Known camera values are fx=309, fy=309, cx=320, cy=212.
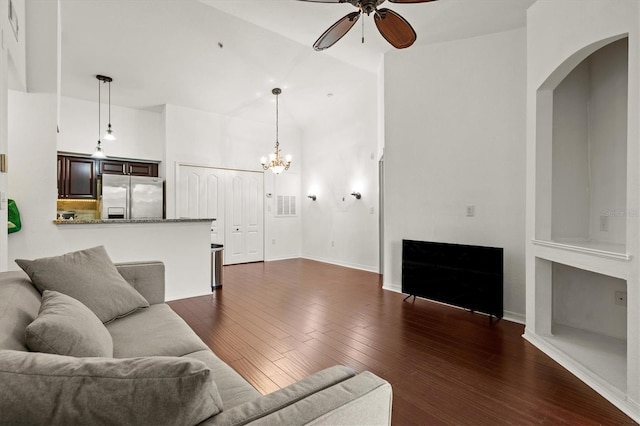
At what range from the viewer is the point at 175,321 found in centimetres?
196

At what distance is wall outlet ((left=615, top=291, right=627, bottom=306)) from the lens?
2664mm

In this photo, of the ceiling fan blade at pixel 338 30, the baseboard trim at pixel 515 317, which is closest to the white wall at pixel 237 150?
the ceiling fan blade at pixel 338 30

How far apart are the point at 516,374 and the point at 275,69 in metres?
5.02

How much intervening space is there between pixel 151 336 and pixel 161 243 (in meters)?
2.59

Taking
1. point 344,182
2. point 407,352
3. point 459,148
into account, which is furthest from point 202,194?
point 407,352

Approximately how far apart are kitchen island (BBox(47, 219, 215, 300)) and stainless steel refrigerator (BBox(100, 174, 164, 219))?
2375mm

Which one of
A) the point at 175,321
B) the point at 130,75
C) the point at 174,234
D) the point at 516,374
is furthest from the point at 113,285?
the point at 130,75

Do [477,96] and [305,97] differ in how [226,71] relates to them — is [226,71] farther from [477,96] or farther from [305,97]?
[477,96]

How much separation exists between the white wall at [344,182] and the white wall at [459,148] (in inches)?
58.7

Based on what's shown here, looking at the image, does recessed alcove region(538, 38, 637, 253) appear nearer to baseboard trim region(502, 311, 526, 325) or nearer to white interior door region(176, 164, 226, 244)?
baseboard trim region(502, 311, 526, 325)

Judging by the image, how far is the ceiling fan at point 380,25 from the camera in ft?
7.23

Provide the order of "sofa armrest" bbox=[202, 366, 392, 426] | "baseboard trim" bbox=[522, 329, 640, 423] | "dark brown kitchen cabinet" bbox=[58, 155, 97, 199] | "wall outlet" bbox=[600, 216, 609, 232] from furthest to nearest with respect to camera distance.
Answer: "dark brown kitchen cabinet" bbox=[58, 155, 97, 199] → "wall outlet" bbox=[600, 216, 609, 232] → "baseboard trim" bbox=[522, 329, 640, 423] → "sofa armrest" bbox=[202, 366, 392, 426]

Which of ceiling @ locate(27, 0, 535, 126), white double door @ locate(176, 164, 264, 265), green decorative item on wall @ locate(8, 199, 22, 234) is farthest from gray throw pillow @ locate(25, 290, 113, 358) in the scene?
white double door @ locate(176, 164, 264, 265)

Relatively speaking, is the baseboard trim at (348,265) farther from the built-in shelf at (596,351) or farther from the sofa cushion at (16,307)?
the sofa cushion at (16,307)
